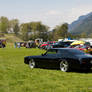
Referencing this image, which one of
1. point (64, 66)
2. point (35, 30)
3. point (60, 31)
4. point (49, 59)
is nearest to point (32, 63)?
point (49, 59)

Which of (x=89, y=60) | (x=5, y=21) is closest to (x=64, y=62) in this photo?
(x=89, y=60)

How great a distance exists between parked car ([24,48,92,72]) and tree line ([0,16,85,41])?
12729cm

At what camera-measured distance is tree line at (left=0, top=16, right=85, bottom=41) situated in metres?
148

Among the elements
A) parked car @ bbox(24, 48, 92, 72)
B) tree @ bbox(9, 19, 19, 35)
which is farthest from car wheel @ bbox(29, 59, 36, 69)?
tree @ bbox(9, 19, 19, 35)

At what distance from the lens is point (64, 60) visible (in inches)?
433

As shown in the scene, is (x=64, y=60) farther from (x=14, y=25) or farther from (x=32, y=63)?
(x=14, y=25)

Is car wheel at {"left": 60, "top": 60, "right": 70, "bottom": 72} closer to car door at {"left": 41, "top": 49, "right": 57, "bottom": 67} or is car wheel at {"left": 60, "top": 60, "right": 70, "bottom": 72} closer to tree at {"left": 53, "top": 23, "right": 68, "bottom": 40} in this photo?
car door at {"left": 41, "top": 49, "right": 57, "bottom": 67}

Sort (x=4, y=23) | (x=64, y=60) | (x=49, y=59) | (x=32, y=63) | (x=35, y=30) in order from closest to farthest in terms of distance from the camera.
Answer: (x=64, y=60)
(x=49, y=59)
(x=32, y=63)
(x=35, y=30)
(x=4, y=23)

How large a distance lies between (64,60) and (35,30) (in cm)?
14694

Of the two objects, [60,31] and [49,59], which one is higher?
[60,31]

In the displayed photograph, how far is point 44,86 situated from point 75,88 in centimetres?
103

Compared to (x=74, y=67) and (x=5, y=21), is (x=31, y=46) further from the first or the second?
(x=5, y=21)

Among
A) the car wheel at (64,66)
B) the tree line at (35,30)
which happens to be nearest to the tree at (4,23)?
the tree line at (35,30)

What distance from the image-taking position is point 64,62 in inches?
436
